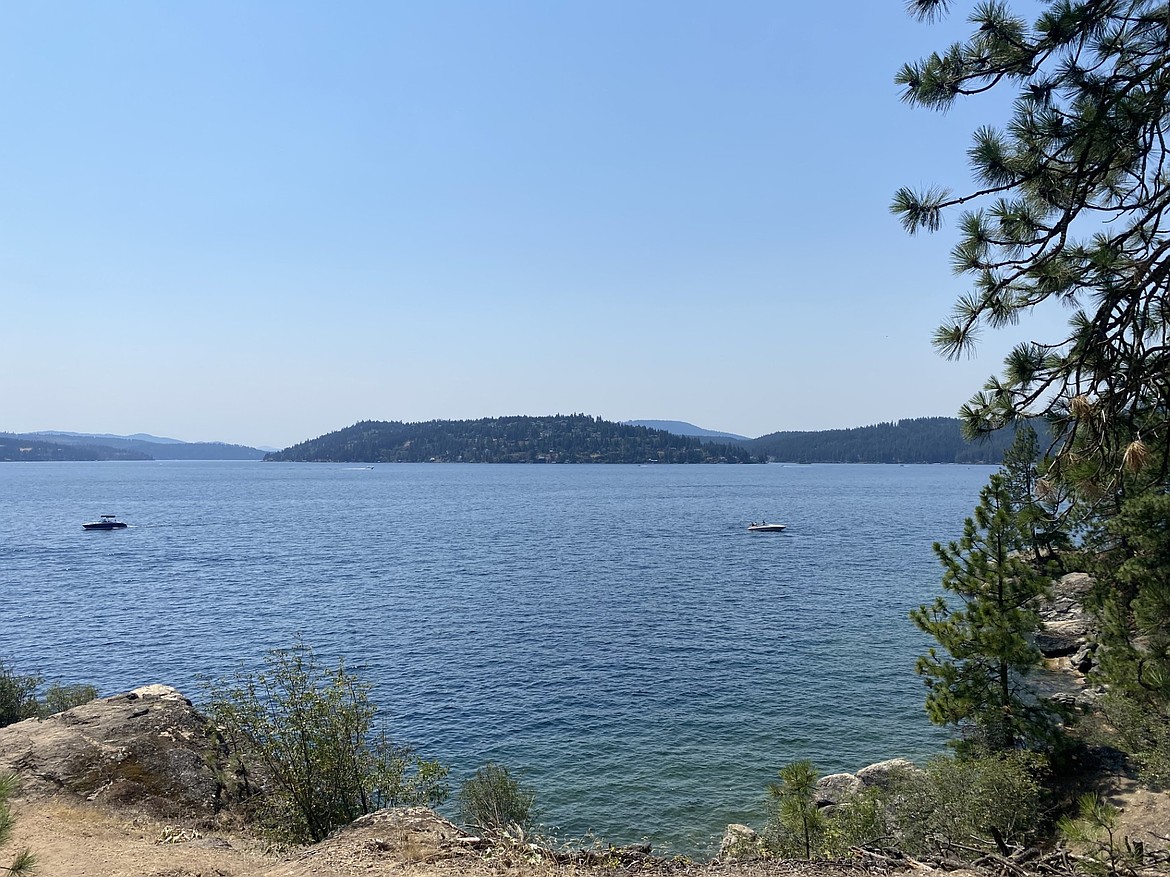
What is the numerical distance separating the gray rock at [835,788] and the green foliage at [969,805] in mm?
4209

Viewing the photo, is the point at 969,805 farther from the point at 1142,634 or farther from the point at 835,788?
the point at 1142,634

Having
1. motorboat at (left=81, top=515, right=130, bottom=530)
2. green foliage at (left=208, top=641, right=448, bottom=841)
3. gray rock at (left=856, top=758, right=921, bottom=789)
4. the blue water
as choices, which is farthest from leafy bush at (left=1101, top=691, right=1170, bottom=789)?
motorboat at (left=81, top=515, right=130, bottom=530)

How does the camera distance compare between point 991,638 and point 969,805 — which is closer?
point 969,805

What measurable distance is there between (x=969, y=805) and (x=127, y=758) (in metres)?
21.4

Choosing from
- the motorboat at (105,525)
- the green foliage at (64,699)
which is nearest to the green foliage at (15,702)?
the green foliage at (64,699)

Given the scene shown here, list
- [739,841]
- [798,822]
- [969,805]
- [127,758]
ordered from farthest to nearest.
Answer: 1. [739,841]
2. [127,758]
3. [798,822]
4. [969,805]

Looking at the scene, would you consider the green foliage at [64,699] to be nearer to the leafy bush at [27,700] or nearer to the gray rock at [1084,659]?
the leafy bush at [27,700]

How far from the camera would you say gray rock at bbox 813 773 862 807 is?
22.1 meters

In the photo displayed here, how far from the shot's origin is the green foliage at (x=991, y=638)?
2081 cm

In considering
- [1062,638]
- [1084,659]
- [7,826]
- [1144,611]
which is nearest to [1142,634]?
[1144,611]

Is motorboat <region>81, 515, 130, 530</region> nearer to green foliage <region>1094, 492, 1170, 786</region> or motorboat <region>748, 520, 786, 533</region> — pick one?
motorboat <region>748, 520, 786, 533</region>

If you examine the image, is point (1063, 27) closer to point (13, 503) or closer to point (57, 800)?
point (57, 800)

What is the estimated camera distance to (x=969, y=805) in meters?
16.3

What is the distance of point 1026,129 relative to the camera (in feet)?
23.3
